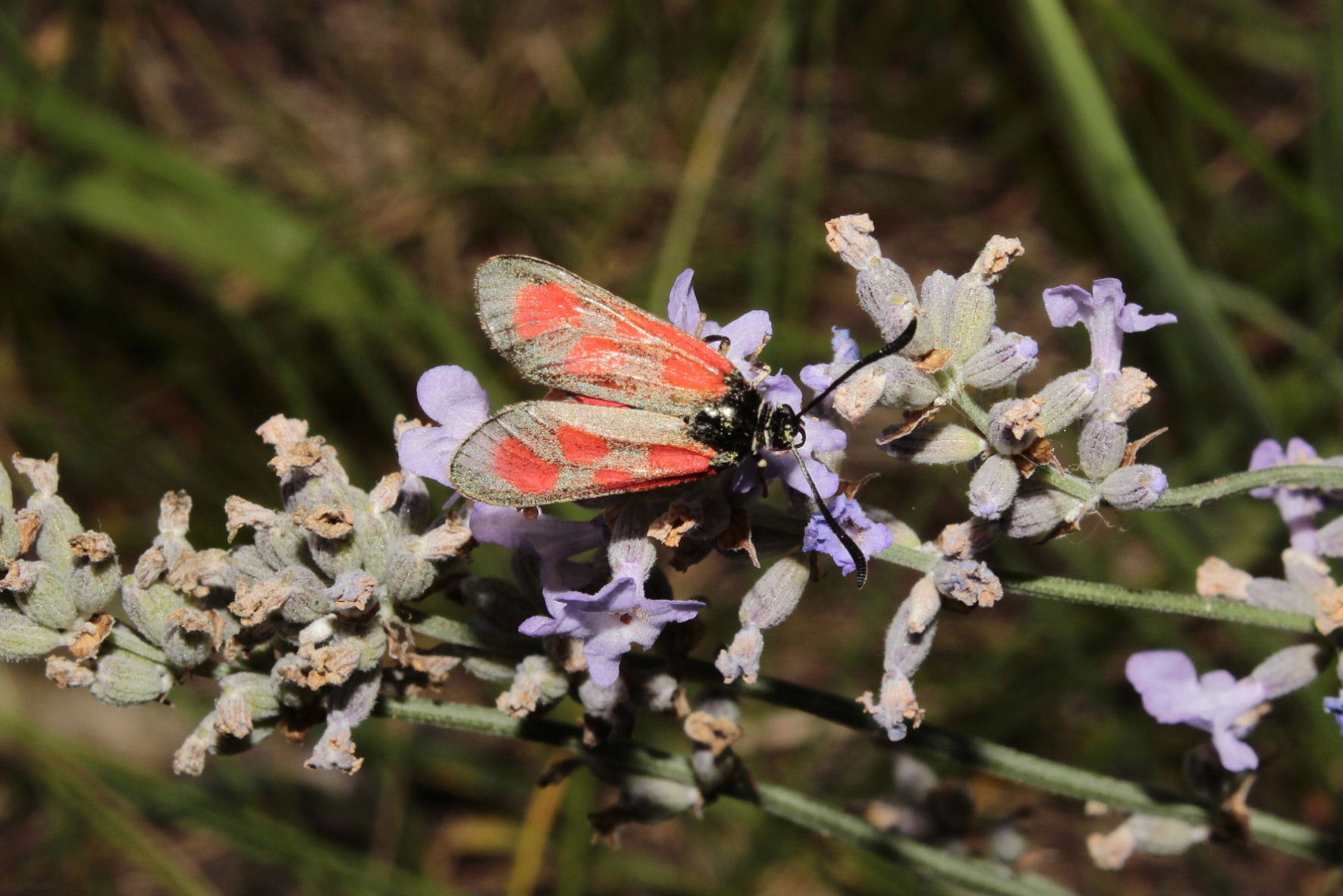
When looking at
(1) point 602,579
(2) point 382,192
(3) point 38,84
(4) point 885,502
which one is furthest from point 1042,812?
(3) point 38,84

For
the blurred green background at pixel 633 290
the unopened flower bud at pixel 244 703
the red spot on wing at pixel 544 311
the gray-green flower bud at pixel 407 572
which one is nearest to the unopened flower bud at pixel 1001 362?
the red spot on wing at pixel 544 311

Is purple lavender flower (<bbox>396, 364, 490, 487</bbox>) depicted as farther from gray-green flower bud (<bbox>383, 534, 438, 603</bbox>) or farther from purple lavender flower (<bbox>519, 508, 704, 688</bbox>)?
purple lavender flower (<bbox>519, 508, 704, 688</bbox>)

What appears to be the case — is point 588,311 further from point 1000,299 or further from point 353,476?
point 1000,299

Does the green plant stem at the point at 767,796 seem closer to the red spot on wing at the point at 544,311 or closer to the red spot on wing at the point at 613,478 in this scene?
the red spot on wing at the point at 613,478

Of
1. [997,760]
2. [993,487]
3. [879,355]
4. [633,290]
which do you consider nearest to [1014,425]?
[993,487]

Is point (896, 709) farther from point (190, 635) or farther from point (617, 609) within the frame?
point (190, 635)

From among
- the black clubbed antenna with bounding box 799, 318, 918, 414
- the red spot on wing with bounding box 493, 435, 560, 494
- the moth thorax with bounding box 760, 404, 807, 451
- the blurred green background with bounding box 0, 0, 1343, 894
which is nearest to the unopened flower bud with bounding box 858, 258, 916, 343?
the black clubbed antenna with bounding box 799, 318, 918, 414
